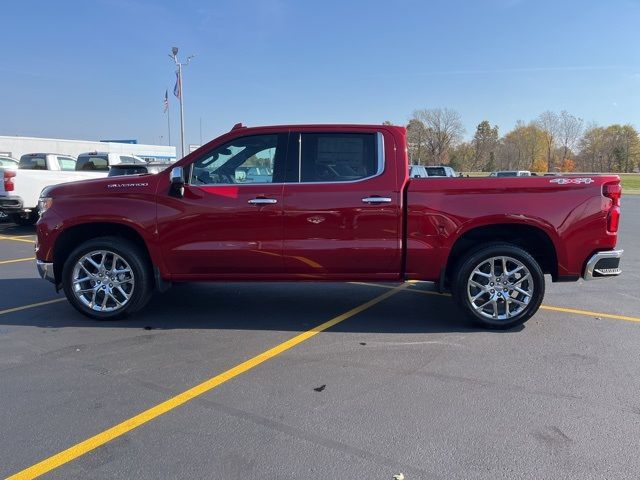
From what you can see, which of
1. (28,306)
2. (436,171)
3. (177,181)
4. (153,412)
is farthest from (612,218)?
(436,171)

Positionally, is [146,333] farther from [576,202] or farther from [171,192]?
[576,202]

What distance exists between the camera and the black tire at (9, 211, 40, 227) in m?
13.2

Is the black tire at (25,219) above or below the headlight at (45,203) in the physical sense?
below

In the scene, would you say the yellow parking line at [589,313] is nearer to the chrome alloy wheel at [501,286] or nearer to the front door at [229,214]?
the chrome alloy wheel at [501,286]

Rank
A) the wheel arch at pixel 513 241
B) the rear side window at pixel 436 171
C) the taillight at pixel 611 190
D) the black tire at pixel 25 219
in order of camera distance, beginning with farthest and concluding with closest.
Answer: the rear side window at pixel 436 171 < the black tire at pixel 25 219 < the wheel arch at pixel 513 241 < the taillight at pixel 611 190

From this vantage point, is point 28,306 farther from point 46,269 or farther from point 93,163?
point 93,163

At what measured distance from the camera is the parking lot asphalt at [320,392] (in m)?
2.84

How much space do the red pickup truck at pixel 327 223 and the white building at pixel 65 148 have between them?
1846 inches

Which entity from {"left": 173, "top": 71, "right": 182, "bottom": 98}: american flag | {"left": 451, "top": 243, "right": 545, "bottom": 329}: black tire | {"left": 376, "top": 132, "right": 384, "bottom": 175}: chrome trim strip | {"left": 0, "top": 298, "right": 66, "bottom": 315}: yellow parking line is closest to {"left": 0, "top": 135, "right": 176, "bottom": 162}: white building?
{"left": 173, "top": 71, "right": 182, "bottom": 98}: american flag

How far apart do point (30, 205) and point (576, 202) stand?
11682 millimetres

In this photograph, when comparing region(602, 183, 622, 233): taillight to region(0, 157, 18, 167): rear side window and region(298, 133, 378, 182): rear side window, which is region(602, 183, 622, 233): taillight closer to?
region(298, 133, 378, 182): rear side window

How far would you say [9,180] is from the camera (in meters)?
11.6

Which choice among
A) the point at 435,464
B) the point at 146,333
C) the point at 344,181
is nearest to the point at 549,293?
the point at 344,181

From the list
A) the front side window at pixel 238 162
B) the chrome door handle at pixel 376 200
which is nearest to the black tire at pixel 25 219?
the front side window at pixel 238 162
